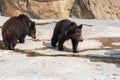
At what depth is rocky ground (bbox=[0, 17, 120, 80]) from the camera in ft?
30.8

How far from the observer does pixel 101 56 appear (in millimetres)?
11891

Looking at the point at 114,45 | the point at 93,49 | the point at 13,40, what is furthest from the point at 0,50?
the point at 114,45

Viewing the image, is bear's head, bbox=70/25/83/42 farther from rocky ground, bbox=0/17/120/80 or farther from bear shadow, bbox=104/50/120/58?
bear shadow, bbox=104/50/120/58

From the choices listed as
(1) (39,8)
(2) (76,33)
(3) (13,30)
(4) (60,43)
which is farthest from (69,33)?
(1) (39,8)

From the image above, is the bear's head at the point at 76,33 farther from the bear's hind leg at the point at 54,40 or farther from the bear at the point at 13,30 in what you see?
Result: the bear at the point at 13,30

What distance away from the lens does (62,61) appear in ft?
35.2

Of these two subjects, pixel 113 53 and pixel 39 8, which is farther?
pixel 39 8

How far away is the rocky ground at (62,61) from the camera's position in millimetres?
9391

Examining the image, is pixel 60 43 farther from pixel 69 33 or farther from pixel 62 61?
pixel 62 61

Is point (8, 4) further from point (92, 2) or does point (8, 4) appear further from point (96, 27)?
point (96, 27)

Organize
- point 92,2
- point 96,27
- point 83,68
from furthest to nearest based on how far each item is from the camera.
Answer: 1. point 92,2
2. point 96,27
3. point 83,68

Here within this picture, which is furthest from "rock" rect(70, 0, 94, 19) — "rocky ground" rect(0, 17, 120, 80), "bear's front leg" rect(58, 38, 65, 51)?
"bear's front leg" rect(58, 38, 65, 51)

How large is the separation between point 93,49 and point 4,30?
2891 mm

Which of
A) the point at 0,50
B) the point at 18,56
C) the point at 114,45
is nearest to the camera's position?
the point at 18,56
